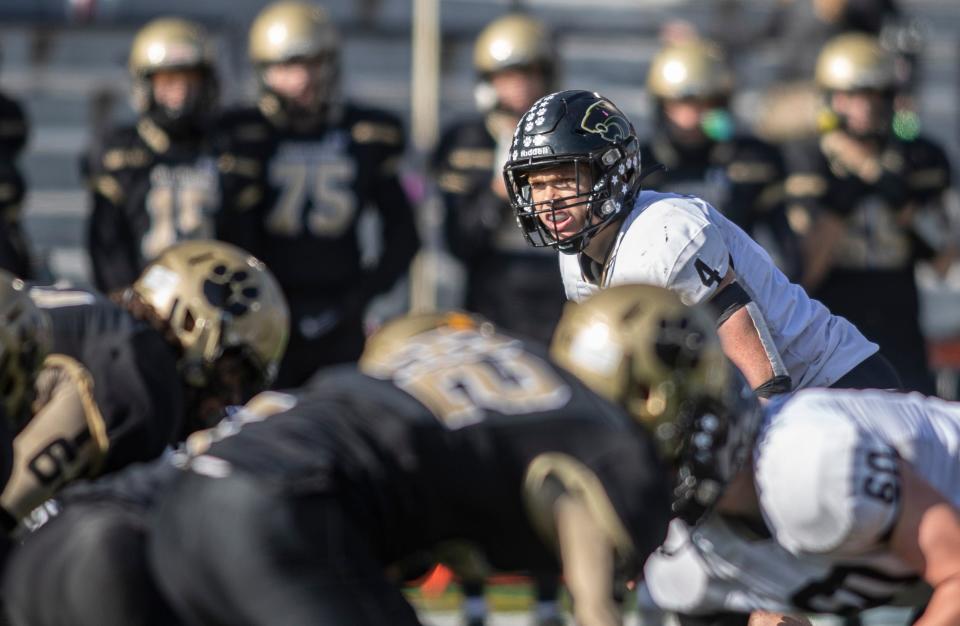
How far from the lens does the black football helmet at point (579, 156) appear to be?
454 centimetres

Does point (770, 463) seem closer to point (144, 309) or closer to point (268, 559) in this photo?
point (268, 559)

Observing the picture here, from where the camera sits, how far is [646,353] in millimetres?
3301

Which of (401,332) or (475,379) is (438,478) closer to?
(475,379)

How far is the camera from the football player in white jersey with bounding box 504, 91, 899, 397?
14.5 ft

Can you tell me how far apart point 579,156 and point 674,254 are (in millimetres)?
331

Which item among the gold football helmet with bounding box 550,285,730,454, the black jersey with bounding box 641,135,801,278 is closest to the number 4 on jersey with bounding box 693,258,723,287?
the gold football helmet with bounding box 550,285,730,454

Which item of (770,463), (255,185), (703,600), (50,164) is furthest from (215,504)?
(50,164)

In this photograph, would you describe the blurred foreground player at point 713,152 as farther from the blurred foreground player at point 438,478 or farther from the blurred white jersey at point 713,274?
the blurred foreground player at point 438,478

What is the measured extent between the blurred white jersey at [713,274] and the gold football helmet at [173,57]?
9.31 feet

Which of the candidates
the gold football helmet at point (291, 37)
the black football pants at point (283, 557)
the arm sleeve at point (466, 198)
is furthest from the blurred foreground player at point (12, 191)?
the black football pants at point (283, 557)

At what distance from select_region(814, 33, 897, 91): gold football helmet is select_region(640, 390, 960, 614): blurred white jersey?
407 centimetres

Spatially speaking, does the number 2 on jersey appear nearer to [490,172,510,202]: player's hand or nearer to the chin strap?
the chin strap

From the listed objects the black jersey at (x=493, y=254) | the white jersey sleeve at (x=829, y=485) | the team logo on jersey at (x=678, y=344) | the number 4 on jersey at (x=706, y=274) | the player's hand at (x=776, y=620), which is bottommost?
the player's hand at (x=776, y=620)

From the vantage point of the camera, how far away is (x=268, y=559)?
10.4ft
